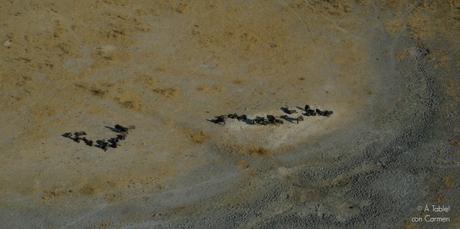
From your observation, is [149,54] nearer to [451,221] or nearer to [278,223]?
[278,223]

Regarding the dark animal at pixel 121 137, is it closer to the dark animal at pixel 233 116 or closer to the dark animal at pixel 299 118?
the dark animal at pixel 233 116

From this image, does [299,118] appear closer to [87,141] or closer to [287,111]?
[287,111]

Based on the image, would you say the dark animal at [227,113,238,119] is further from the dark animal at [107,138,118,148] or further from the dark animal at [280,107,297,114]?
the dark animal at [107,138,118,148]

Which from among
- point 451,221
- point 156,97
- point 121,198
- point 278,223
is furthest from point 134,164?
point 451,221

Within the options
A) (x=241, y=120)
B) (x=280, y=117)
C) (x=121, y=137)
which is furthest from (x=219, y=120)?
(x=121, y=137)

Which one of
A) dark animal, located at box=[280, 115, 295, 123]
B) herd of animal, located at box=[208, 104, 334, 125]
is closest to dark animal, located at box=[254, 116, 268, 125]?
herd of animal, located at box=[208, 104, 334, 125]
